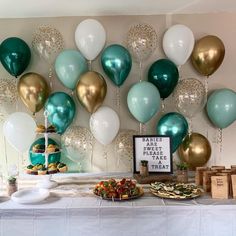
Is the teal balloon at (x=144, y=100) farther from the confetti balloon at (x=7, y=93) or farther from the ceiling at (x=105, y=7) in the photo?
the confetti balloon at (x=7, y=93)

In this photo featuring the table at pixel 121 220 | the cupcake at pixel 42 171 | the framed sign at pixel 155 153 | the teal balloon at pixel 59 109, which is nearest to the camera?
the table at pixel 121 220

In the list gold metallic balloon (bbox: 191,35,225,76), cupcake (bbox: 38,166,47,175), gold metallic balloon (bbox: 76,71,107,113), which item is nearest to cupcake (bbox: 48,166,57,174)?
cupcake (bbox: 38,166,47,175)

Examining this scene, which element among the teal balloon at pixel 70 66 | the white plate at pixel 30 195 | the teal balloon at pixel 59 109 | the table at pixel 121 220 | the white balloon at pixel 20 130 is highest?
the teal balloon at pixel 70 66

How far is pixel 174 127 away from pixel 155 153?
0.24 metres

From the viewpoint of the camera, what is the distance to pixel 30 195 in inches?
63.1

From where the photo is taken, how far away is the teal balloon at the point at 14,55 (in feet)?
6.54

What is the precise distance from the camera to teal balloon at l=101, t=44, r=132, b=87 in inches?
79.0

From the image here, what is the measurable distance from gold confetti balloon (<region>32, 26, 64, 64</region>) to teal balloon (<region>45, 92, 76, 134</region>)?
0.95 feet

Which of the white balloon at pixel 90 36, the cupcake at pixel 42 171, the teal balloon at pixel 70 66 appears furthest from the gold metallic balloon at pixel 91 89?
the cupcake at pixel 42 171

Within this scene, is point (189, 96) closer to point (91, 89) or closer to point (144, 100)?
point (144, 100)

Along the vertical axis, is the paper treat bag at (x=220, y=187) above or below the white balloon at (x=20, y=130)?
below

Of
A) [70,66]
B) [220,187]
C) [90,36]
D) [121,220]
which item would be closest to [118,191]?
[121,220]

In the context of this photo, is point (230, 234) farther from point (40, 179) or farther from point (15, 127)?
point (15, 127)

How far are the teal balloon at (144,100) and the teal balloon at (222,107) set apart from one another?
1.34 ft
